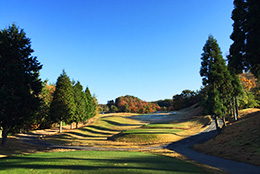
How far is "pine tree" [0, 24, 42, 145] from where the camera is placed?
21.2 meters

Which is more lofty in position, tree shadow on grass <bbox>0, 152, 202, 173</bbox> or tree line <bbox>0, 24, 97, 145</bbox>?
tree line <bbox>0, 24, 97, 145</bbox>

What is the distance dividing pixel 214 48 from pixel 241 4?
1340cm

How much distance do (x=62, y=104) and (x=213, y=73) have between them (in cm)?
3718

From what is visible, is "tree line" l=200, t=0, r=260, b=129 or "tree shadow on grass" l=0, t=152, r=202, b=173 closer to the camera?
"tree shadow on grass" l=0, t=152, r=202, b=173

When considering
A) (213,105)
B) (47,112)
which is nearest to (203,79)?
(213,105)

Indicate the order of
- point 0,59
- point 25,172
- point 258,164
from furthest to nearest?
point 0,59, point 258,164, point 25,172

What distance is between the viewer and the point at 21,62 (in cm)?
2328

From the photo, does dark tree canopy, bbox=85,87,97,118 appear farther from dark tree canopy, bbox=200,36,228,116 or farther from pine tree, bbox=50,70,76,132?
dark tree canopy, bbox=200,36,228,116

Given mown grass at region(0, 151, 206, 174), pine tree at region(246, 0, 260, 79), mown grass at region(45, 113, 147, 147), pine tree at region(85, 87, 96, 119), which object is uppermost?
pine tree at region(246, 0, 260, 79)

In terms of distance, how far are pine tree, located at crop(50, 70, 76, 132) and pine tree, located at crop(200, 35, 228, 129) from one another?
3437cm

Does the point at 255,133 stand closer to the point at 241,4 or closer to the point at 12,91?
the point at 241,4

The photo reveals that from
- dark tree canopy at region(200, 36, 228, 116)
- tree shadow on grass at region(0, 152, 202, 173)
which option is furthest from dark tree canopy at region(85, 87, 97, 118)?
tree shadow on grass at region(0, 152, 202, 173)

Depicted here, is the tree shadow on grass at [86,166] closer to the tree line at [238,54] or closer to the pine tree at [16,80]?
the pine tree at [16,80]

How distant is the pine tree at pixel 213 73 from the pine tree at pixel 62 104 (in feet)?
113
